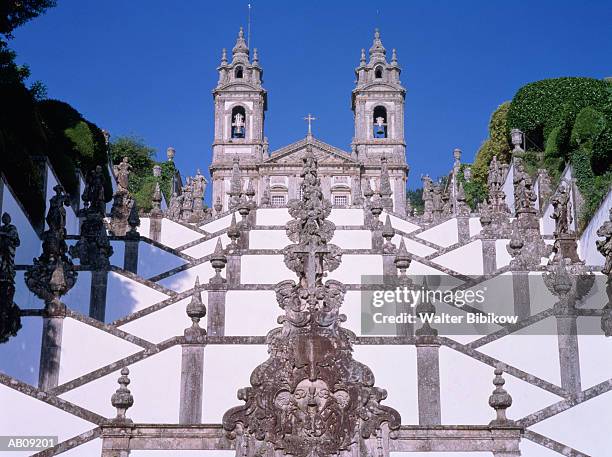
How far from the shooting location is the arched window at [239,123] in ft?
209

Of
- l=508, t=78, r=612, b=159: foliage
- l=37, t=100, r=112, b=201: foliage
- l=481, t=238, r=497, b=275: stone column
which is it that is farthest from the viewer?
l=508, t=78, r=612, b=159: foliage

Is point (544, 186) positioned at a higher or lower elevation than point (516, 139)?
lower

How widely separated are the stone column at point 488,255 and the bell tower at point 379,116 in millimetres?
33986

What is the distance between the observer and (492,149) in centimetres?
4284

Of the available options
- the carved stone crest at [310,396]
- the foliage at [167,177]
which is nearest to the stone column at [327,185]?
the foliage at [167,177]

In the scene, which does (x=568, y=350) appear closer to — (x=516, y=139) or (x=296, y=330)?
(x=296, y=330)

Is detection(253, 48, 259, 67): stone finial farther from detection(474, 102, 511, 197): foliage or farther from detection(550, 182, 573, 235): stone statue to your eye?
detection(550, 182, 573, 235): stone statue

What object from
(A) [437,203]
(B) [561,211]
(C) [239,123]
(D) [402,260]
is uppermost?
(C) [239,123]

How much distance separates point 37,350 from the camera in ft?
57.4

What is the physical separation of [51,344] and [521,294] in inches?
415

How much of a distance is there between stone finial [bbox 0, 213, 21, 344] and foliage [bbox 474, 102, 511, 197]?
26.2 metres

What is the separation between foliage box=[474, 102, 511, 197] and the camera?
41.2 meters

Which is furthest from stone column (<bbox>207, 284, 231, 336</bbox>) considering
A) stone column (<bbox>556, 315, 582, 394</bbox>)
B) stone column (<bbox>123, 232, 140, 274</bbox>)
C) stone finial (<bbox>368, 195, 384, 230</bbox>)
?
stone finial (<bbox>368, 195, 384, 230</bbox>)

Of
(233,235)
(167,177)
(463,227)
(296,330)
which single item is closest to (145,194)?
(167,177)
